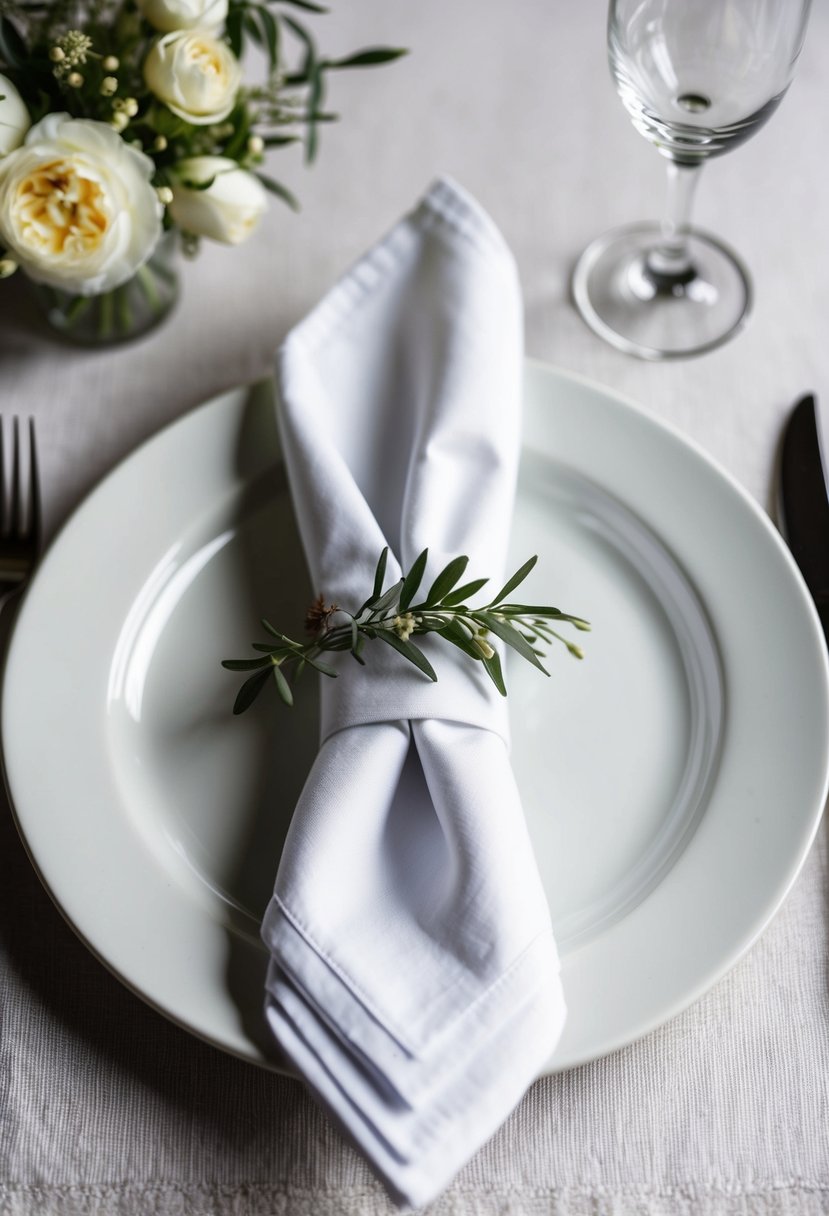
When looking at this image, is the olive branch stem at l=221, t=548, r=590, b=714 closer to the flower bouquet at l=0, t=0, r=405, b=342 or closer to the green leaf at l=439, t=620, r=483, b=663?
the green leaf at l=439, t=620, r=483, b=663

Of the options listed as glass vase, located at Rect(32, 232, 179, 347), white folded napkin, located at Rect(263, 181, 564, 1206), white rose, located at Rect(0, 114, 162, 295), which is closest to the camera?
white folded napkin, located at Rect(263, 181, 564, 1206)

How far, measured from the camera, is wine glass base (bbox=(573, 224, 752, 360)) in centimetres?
90

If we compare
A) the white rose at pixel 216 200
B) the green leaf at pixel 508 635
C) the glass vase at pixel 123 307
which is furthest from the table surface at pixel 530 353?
the green leaf at pixel 508 635

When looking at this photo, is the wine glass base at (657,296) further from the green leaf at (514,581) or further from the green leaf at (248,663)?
the green leaf at (248,663)

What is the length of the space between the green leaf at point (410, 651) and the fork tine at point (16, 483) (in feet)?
1.04

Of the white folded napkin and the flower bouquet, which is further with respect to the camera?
the flower bouquet

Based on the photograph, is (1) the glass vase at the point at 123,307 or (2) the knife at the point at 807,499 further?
(1) the glass vase at the point at 123,307

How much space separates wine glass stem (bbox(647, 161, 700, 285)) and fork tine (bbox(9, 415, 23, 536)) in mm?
543

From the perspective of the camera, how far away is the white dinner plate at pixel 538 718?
0.59 metres

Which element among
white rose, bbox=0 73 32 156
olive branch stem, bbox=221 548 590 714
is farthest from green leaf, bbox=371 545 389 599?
white rose, bbox=0 73 32 156

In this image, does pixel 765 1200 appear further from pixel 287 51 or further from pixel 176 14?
pixel 287 51

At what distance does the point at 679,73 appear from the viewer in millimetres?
771

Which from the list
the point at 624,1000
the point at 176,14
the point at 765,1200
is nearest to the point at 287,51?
the point at 176,14

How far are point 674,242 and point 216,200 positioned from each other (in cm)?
39
